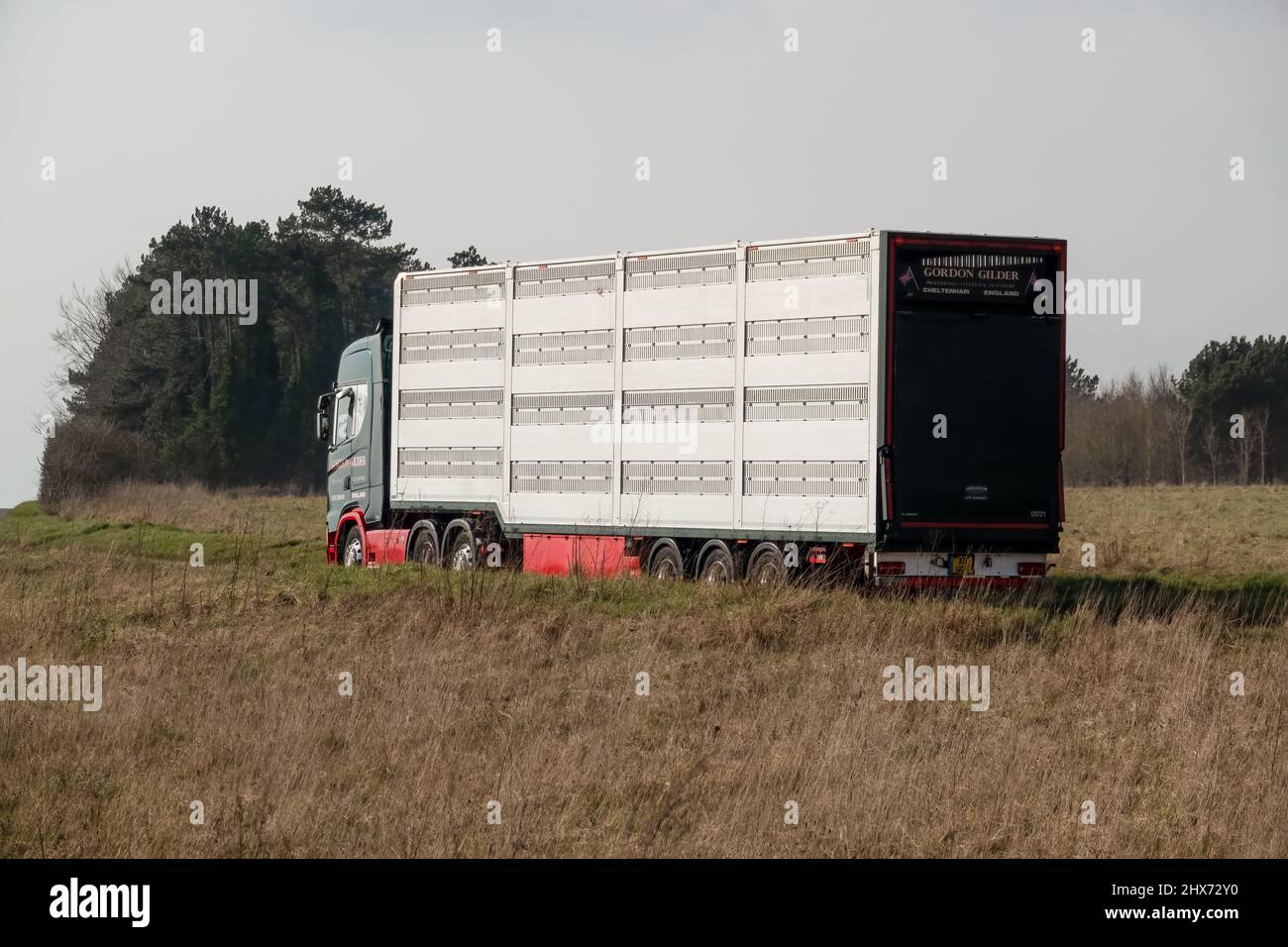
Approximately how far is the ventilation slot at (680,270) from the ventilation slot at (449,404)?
10.2ft

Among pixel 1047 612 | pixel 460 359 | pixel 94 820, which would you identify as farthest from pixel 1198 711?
pixel 460 359

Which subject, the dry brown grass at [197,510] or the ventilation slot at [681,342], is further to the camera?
the dry brown grass at [197,510]

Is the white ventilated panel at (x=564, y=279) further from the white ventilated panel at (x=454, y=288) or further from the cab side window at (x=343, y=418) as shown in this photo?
the cab side window at (x=343, y=418)

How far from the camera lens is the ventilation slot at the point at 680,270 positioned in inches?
746

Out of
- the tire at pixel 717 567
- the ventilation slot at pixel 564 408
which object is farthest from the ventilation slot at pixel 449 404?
the tire at pixel 717 567

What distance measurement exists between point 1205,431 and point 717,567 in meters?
72.5

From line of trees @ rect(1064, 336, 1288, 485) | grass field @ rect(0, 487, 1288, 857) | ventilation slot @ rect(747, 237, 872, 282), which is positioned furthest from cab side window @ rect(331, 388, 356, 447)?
line of trees @ rect(1064, 336, 1288, 485)

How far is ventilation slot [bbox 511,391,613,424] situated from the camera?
2038 cm

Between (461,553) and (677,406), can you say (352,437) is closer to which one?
(461,553)

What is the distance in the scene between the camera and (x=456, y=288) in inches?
904

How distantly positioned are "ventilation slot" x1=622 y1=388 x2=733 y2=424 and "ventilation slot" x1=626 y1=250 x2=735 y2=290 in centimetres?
130

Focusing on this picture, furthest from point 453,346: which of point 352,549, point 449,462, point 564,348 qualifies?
point 352,549
